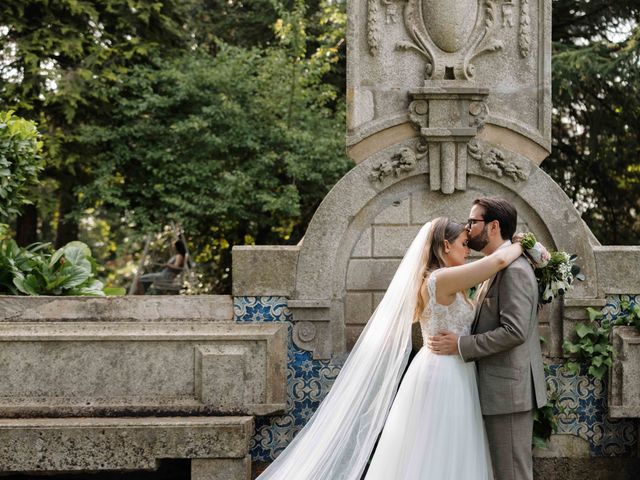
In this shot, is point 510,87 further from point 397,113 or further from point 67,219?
point 67,219

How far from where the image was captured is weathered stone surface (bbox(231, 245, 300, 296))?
6148 mm

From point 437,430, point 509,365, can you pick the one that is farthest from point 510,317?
point 437,430

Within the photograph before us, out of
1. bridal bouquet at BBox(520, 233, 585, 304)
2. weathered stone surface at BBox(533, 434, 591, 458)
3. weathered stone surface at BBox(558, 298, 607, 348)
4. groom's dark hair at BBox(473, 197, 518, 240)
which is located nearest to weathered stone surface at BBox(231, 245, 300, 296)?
Answer: groom's dark hair at BBox(473, 197, 518, 240)

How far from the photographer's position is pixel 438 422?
490 centimetres

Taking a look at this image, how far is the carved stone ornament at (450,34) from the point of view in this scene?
624 cm

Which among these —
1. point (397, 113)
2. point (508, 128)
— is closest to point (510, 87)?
point (508, 128)

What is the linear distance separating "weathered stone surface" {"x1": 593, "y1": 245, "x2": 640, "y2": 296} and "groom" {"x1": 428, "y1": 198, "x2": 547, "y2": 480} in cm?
147

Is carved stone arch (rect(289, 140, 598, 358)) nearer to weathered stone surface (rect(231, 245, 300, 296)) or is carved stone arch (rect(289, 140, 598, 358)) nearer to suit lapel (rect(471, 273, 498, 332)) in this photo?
weathered stone surface (rect(231, 245, 300, 296))

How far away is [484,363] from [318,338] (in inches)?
63.2

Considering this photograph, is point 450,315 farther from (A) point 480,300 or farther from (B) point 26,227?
(B) point 26,227

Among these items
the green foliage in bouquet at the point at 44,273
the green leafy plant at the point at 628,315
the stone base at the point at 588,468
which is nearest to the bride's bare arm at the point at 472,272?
the green leafy plant at the point at 628,315

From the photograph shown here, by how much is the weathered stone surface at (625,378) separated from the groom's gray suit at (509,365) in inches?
51.9

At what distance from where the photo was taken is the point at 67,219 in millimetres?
13672

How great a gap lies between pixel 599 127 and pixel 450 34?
27.8 feet
